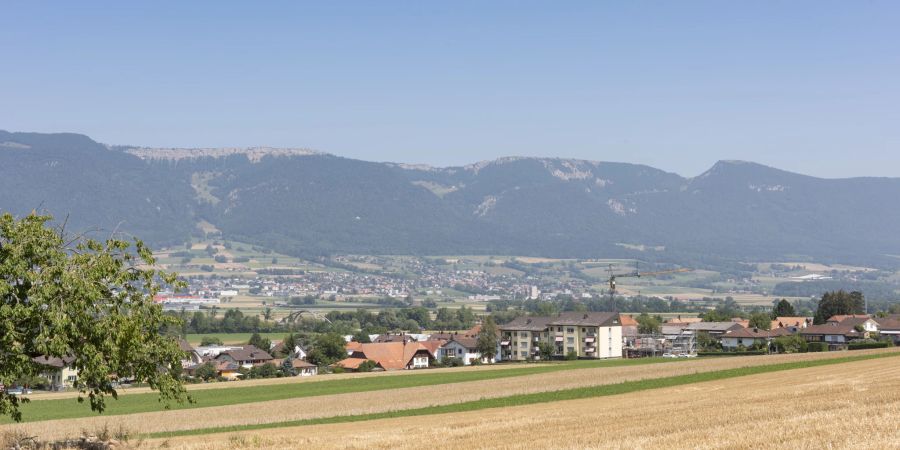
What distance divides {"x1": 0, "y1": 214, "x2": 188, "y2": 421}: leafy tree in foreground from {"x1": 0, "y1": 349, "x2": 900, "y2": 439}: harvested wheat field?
1557 centimetres

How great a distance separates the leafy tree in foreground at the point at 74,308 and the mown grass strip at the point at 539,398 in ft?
43.0

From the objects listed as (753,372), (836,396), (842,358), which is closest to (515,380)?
(753,372)

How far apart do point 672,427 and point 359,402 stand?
1278 inches

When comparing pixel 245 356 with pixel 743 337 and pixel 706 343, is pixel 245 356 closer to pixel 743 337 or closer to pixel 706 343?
pixel 706 343

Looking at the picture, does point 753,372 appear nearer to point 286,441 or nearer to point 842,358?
point 842,358

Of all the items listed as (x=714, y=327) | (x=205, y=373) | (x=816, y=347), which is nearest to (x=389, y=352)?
(x=205, y=373)

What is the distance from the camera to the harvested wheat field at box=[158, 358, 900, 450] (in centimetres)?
2255

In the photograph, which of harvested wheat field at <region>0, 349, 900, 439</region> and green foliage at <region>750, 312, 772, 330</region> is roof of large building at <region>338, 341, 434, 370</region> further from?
green foliage at <region>750, 312, 772, 330</region>

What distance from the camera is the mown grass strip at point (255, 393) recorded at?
6019 centimetres

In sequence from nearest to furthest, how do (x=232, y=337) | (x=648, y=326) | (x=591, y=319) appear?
(x=591, y=319), (x=648, y=326), (x=232, y=337)

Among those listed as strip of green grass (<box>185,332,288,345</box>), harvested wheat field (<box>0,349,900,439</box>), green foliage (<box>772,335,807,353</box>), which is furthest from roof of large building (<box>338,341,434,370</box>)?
harvested wheat field (<box>0,349,900,439</box>)

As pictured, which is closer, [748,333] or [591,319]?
[591,319]

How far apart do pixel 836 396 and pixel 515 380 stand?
127 feet

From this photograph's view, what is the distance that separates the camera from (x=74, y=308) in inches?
910
